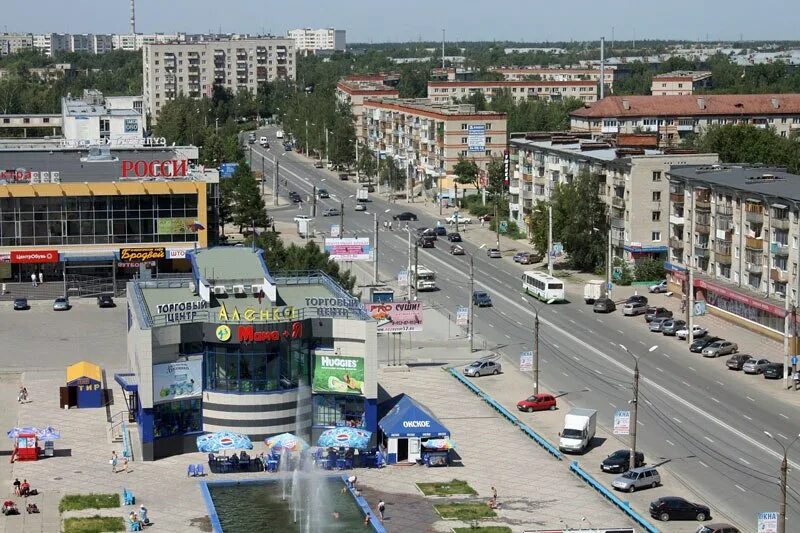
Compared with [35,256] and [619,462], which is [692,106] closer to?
[35,256]

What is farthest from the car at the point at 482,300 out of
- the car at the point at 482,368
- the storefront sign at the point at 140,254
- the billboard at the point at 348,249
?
the storefront sign at the point at 140,254

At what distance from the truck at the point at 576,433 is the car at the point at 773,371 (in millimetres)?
16696

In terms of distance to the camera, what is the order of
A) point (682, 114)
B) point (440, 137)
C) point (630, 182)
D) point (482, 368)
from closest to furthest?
point (482, 368), point (630, 182), point (440, 137), point (682, 114)

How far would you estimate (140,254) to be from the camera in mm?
105188

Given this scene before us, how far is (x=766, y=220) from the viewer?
298 feet

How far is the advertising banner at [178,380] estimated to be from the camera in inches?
2460

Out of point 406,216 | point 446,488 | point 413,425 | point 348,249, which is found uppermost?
point 348,249

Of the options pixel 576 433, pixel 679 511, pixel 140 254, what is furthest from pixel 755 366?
pixel 140 254

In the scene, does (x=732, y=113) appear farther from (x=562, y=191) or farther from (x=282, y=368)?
(x=282, y=368)

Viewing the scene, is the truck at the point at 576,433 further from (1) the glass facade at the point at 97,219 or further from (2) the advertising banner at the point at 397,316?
(1) the glass facade at the point at 97,219

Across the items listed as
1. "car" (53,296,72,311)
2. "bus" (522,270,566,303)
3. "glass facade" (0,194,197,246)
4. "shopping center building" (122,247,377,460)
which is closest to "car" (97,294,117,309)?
"car" (53,296,72,311)

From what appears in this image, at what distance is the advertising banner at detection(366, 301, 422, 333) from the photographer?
261 feet

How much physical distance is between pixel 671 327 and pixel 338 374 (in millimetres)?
31000

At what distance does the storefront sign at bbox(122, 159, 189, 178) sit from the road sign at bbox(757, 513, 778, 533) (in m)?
64.8
